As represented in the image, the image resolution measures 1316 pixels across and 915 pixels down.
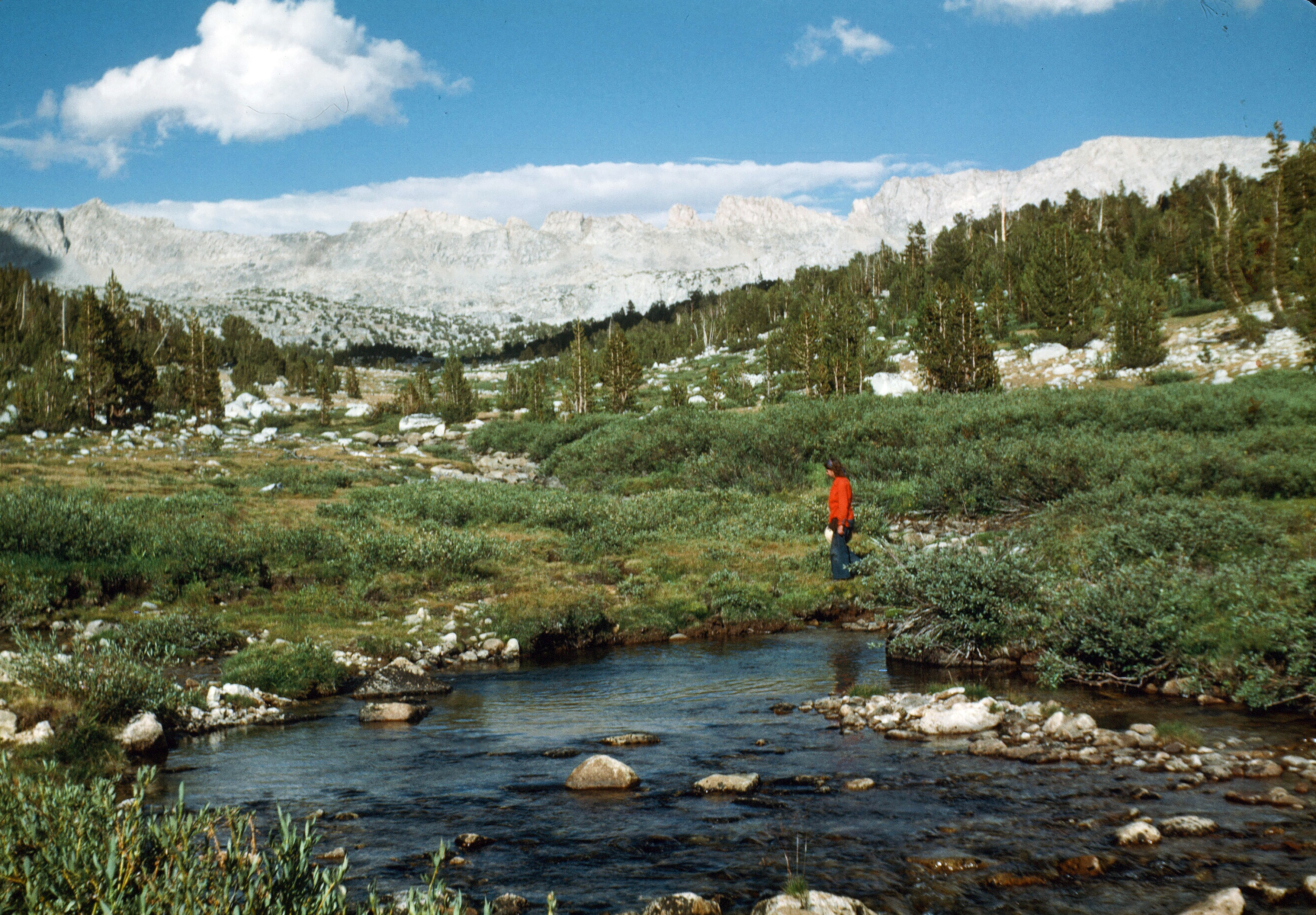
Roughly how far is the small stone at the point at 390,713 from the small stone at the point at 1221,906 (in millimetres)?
→ 8304

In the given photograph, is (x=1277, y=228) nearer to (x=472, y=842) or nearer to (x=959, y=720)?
(x=959, y=720)

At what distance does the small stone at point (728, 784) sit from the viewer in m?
7.05

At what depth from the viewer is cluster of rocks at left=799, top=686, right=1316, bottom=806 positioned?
22.7 feet

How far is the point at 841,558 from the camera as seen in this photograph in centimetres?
1636

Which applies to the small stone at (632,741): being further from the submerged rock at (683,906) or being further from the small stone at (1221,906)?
the small stone at (1221,906)

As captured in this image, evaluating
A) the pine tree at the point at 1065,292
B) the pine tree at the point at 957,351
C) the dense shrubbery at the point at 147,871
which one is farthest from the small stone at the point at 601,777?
the pine tree at the point at 1065,292

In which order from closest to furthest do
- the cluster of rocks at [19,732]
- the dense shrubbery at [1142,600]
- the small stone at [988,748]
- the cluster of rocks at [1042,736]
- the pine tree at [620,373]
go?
the cluster of rocks at [1042,736] < the cluster of rocks at [19,732] < the small stone at [988,748] < the dense shrubbery at [1142,600] < the pine tree at [620,373]

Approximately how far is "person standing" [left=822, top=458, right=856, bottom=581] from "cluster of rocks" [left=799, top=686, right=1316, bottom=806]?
5963mm

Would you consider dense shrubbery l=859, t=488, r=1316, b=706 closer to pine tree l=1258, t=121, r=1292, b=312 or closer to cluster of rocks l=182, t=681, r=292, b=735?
cluster of rocks l=182, t=681, r=292, b=735

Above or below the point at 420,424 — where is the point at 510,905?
below

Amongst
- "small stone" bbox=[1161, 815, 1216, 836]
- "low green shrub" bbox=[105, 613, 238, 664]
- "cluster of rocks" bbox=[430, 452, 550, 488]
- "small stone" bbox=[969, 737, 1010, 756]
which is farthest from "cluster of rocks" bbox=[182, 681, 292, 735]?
"cluster of rocks" bbox=[430, 452, 550, 488]

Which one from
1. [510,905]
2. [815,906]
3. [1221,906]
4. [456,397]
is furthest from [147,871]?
[456,397]

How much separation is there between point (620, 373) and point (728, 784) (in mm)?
60659

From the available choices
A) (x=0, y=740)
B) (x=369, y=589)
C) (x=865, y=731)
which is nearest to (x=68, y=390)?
(x=369, y=589)
